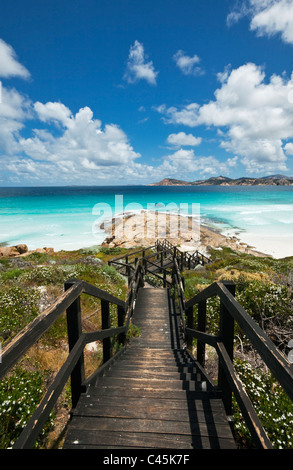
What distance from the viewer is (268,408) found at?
290cm

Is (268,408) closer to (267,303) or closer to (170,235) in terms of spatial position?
(267,303)

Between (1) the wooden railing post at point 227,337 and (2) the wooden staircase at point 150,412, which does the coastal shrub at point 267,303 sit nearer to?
(2) the wooden staircase at point 150,412

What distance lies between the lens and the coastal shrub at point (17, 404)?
2.57 m

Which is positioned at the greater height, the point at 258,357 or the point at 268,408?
the point at 268,408

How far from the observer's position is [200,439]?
1986 millimetres

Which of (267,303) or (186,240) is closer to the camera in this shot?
(267,303)

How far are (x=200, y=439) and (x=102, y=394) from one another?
1.17 metres

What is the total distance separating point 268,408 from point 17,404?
10.2 feet

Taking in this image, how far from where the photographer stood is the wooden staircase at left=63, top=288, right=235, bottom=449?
78.1 inches

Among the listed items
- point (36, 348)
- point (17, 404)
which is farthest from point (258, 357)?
point (36, 348)

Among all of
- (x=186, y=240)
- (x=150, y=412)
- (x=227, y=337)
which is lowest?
(x=186, y=240)

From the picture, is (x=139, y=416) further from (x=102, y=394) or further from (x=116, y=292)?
(x=116, y=292)

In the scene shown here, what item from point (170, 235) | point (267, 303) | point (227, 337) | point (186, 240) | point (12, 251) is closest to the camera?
point (227, 337)
